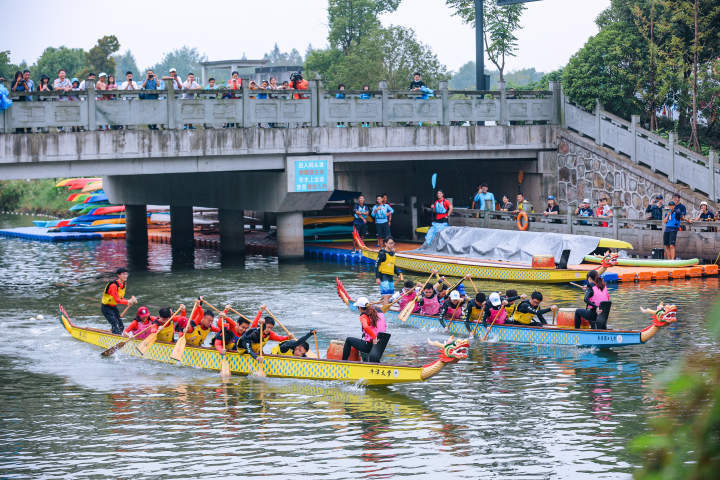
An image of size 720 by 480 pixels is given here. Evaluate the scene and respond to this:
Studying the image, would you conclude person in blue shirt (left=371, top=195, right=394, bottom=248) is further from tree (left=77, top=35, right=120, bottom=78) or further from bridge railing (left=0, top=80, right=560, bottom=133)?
tree (left=77, top=35, right=120, bottom=78)

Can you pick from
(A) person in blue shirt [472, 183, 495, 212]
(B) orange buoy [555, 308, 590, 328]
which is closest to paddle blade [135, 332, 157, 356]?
(B) orange buoy [555, 308, 590, 328]

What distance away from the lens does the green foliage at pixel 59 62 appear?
108500 millimetres

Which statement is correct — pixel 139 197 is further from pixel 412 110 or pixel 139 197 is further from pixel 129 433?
pixel 129 433

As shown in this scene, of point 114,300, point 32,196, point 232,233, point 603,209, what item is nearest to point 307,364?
point 114,300

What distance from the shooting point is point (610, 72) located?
40.8 m

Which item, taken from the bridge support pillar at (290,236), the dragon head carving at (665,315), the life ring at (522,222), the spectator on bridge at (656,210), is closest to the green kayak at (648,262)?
the spectator on bridge at (656,210)

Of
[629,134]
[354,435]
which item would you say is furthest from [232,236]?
[354,435]

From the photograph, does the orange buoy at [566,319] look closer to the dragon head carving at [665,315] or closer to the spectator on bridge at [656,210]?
the dragon head carving at [665,315]

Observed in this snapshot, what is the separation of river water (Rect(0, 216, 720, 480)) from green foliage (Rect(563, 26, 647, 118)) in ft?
52.1

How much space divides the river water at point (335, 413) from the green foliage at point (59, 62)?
3466 inches

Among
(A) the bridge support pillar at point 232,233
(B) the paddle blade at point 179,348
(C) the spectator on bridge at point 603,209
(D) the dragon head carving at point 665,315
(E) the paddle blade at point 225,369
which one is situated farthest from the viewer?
(A) the bridge support pillar at point 232,233

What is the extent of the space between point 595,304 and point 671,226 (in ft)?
38.2

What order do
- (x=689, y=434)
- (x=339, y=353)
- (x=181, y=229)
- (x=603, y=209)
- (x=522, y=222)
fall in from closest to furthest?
(x=689, y=434), (x=339, y=353), (x=603, y=209), (x=522, y=222), (x=181, y=229)

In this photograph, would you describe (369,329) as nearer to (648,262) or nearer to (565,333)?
(565,333)
